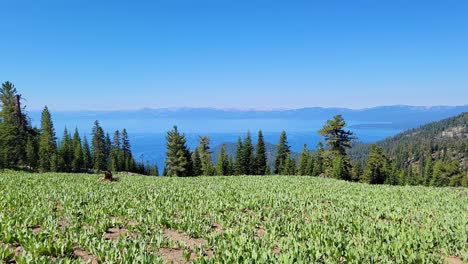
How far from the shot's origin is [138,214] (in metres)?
11.4

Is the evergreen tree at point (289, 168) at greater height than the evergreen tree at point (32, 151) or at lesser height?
lesser

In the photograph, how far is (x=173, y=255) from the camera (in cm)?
802

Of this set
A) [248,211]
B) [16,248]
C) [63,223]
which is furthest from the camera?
[248,211]

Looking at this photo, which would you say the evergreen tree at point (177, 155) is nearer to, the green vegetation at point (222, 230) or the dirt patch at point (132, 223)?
the green vegetation at point (222, 230)

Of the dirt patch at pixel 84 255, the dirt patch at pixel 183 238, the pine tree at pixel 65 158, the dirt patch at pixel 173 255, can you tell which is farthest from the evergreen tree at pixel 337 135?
the pine tree at pixel 65 158

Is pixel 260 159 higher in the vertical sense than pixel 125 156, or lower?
higher

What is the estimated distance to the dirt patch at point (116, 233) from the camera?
9047 millimetres

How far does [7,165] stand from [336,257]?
66139 mm

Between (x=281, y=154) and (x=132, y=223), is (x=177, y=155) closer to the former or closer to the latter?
(x=281, y=154)

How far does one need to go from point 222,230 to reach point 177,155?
2189 inches

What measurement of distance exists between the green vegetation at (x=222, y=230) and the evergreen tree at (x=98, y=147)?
8737 cm

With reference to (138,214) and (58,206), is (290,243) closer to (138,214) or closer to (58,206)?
(138,214)

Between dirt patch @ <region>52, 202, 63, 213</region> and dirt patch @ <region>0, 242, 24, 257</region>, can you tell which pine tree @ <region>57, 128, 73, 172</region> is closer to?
dirt patch @ <region>52, 202, 63, 213</region>

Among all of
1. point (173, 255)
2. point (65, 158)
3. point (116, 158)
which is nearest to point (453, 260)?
point (173, 255)
